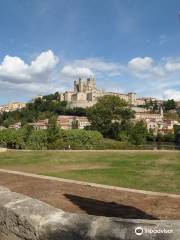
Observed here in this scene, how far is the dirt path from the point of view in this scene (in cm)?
848

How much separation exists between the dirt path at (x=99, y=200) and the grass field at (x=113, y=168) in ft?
6.54

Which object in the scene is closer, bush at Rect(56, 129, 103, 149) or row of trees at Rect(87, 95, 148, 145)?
bush at Rect(56, 129, 103, 149)

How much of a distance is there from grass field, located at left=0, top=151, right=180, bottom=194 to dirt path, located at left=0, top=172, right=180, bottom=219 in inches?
78.4

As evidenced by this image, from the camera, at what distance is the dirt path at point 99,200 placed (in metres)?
8.48

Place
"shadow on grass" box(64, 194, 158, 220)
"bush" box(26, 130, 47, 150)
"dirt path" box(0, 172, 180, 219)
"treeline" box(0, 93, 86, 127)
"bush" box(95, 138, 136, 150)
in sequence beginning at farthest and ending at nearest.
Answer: "treeline" box(0, 93, 86, 127) < "bush" box(26, 130, 47, 150) < "bush" box(95, 138, 136, 150) < "dirt path" box(0, 172, 180, 219) < "shadow on grass" box(64, 194, 158, 220)

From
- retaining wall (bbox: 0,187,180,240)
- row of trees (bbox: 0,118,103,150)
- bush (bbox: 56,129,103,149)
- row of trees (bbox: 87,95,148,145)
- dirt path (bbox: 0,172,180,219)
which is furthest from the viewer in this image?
row of trees (bbox: 87,95,148,145)

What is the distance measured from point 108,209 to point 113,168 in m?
9.56

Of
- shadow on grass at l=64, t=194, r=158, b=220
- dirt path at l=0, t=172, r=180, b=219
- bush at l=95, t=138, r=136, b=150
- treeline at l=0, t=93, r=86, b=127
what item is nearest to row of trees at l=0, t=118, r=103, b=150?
bush at l=95, t=138, r=136, b=150

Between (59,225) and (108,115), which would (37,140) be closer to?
(108,115)

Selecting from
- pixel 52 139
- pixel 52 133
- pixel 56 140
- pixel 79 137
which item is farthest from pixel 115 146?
pixel 79 137

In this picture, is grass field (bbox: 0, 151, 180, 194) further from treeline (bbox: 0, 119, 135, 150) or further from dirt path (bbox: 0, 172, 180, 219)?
treeline (bbox: 0, 119, 135, 150)

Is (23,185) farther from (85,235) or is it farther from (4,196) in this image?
(85,235)

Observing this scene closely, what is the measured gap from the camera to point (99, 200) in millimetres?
10078

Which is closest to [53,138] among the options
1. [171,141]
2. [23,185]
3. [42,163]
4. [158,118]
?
[42,163]
